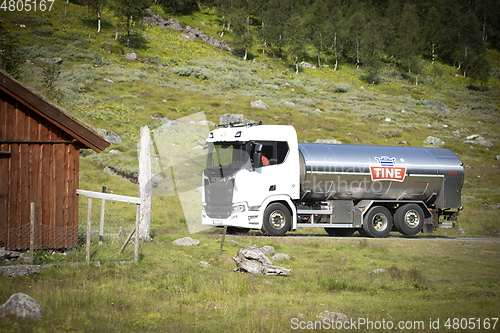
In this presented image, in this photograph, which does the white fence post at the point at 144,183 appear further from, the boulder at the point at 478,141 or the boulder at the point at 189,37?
the boulder at the point at 189,37

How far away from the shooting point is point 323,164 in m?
18.6

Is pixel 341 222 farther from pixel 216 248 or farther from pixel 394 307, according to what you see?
pixel 394 307

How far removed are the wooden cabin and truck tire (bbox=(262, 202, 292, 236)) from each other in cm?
807

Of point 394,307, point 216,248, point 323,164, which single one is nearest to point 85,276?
point 216,248

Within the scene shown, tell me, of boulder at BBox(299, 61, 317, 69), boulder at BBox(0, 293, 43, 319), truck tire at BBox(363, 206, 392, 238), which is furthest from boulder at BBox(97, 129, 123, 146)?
boulder at BBox(299, 61, 317, 69)

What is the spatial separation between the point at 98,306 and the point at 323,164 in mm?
12595

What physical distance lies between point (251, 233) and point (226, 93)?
1956 inches

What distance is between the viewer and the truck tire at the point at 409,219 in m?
20.0

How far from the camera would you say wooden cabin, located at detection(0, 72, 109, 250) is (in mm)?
11242

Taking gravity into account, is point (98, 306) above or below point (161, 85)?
below

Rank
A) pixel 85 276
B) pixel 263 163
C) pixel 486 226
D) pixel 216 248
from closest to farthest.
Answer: pixel 85 276, pixel 216 248, pixel 263 163, pixel 486 226

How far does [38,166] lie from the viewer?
460 inches

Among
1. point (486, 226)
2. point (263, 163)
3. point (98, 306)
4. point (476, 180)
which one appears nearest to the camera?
point (98, 306)

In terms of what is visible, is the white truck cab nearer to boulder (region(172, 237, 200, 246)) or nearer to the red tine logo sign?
boulder (region(172, 237, 200, 246))
